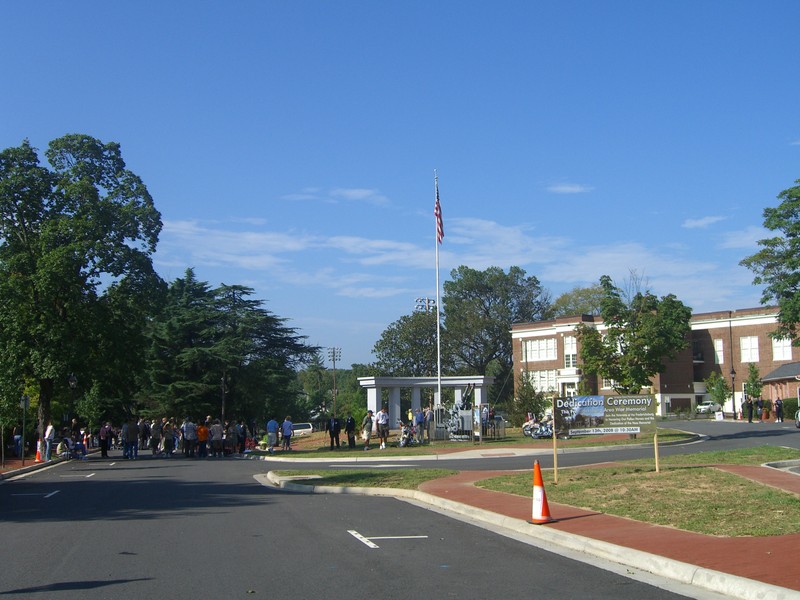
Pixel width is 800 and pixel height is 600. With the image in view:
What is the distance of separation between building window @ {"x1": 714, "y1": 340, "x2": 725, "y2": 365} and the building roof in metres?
7.66

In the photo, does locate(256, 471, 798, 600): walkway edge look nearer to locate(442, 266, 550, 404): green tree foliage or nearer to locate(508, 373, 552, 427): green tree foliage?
locate(508, 373, 552, 427): green tree foliage

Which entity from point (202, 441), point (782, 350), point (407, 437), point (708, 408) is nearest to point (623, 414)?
point (407, 437)

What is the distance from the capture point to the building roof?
66.2 metres

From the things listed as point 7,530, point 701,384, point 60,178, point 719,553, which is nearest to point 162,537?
point 7,530

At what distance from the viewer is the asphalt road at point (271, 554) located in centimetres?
812

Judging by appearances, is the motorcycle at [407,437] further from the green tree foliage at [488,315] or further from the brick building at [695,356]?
the green tree foliage at [488,315]

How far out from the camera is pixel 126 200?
135 feet

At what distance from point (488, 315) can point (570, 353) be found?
754 inches

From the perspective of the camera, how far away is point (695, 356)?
281 ft

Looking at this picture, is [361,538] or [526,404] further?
[526,404]

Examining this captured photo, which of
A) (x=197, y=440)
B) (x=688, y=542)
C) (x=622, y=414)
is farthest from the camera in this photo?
(x=197, y=440)

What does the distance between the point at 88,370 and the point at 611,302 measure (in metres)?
24.1

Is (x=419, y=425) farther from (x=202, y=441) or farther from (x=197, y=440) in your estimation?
(x=197, y=440)

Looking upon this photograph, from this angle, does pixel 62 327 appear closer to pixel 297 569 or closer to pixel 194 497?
pixel 194 497
